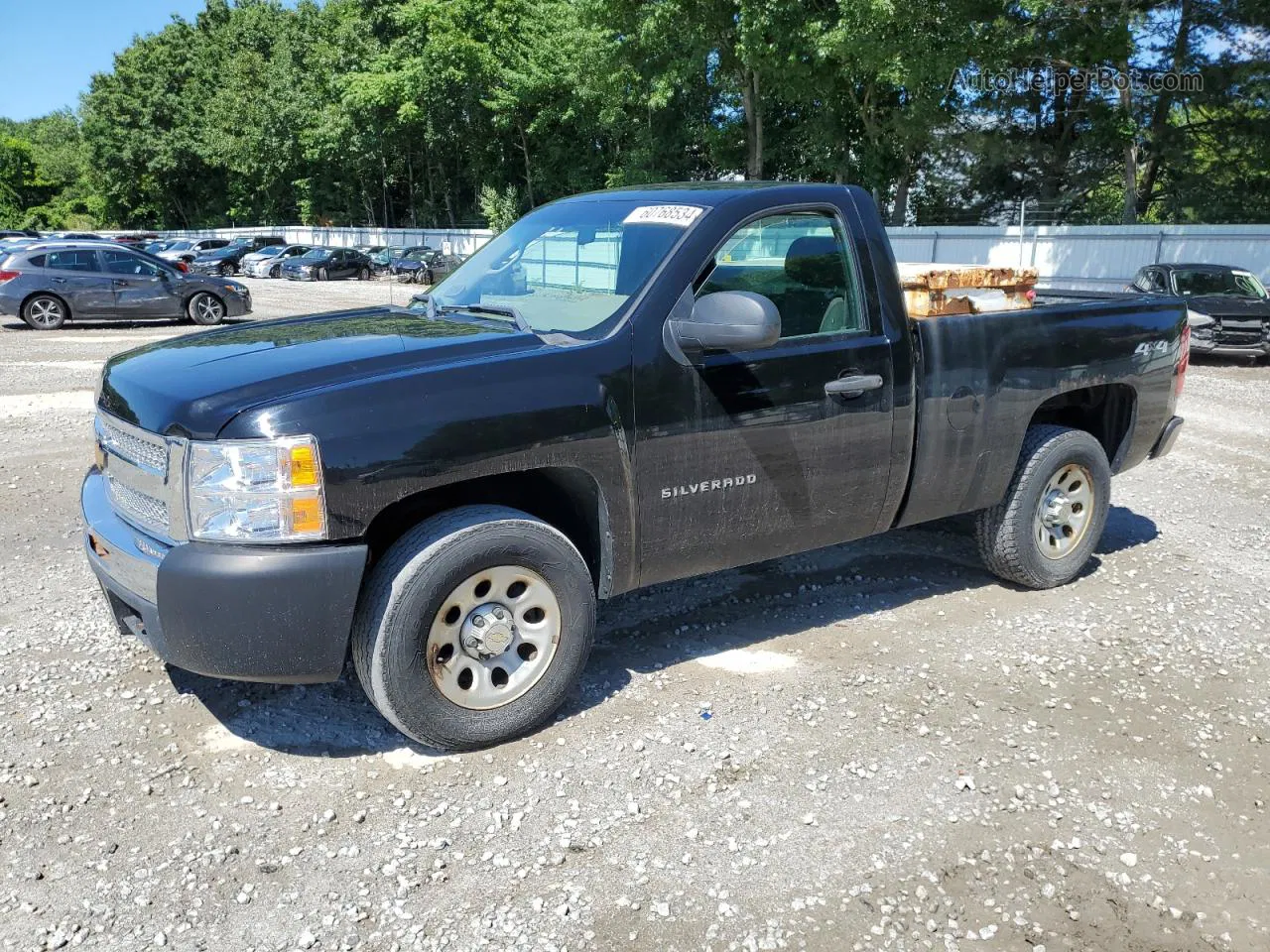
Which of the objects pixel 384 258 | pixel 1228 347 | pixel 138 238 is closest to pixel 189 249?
pixel 384 258

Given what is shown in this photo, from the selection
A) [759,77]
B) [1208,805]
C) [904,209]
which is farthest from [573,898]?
[904,209]

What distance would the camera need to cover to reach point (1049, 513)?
5.38 metres

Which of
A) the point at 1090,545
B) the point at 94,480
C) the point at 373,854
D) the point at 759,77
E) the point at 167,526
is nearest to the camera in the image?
the point at 373,854

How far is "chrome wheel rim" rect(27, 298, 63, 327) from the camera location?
18531mm

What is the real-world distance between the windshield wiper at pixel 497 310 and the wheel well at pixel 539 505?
22.5 inches

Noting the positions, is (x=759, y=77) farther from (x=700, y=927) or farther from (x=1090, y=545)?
(x=700, y=927)

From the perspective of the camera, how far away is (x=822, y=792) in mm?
3537

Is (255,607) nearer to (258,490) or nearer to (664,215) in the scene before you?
(258,490)

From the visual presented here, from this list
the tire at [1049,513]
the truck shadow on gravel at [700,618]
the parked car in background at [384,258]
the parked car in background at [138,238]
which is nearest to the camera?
the truck shadow on gravel at [700,618]

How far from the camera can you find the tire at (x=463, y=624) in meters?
3.44

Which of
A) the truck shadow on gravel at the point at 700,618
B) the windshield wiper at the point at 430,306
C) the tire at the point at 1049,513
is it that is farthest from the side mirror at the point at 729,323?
the tire at the point at 1049,513

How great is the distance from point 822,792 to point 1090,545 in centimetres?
280

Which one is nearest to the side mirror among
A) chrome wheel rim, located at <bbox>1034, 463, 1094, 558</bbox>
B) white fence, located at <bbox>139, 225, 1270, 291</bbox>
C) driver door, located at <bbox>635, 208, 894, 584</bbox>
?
driver door, located at <bbox>635, 208, 894, 584</bbox>

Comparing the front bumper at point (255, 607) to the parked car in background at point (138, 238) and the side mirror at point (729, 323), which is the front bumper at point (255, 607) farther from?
the parked car in background at point (138, 238)
